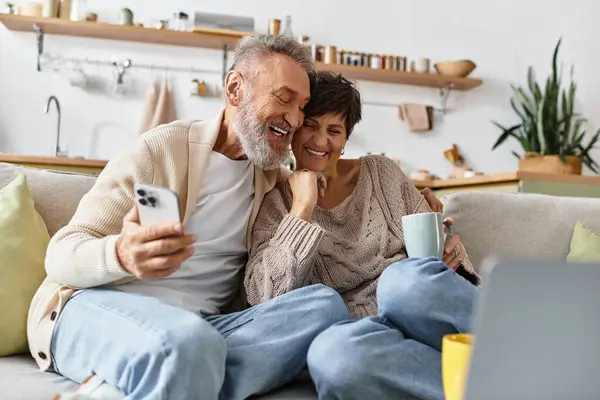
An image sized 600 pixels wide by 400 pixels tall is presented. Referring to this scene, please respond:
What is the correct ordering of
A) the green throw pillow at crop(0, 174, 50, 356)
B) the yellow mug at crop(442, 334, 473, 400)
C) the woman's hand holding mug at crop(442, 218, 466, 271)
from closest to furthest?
the yellow mug at crop(442, 334, 473, 400)
the green throw pillow at crop(0, 174, 50, 356)
the woman's hand holding mug at crop(442, 218, 466, 271)

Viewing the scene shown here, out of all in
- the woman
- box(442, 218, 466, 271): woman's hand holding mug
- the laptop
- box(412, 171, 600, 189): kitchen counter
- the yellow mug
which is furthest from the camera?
box(412, 171, 600, 189): kitchen counter

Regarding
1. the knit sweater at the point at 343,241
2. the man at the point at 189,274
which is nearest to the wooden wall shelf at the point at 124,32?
the man at the point at 189,274

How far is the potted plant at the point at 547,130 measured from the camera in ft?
11.5

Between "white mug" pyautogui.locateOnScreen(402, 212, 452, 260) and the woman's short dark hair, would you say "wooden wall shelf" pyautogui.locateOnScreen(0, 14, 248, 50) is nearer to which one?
the woman's short dark hair

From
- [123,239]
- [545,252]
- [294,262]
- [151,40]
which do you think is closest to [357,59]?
[151,40]

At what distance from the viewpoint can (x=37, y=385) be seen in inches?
52.4

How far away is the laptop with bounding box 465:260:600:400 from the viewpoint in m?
0.59

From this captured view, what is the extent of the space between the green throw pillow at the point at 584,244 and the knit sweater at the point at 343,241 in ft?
1.13

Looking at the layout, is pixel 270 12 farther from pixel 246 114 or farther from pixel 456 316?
pixel 456 316

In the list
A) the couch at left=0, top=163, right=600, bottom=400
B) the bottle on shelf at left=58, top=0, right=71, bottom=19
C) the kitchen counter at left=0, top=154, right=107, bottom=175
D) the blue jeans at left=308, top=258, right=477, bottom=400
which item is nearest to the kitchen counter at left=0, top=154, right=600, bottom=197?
the kitchen counter at left=0, top=154, right=107, bottom=175

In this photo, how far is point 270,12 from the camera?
14.1ft

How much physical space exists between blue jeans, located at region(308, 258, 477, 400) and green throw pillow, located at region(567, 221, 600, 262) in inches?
27.7

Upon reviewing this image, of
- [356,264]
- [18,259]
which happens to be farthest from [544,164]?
[18,259]

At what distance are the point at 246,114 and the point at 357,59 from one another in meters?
2.62
